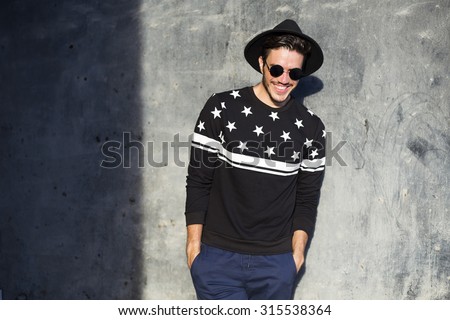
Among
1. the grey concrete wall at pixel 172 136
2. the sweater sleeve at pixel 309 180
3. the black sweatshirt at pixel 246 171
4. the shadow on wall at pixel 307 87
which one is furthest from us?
the shadow on wall at pixel 307 87

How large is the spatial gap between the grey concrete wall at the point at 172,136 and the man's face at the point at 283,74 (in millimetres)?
661

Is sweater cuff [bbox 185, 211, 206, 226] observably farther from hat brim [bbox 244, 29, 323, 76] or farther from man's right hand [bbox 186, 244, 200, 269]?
hat brim [bbox 244, 29, 323, 76]

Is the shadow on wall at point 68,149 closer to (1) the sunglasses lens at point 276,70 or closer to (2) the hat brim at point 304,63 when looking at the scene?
(2) the hat brim at point 304,63

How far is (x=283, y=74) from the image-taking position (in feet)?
11.7

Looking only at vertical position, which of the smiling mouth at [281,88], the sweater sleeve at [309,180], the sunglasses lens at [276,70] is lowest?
the sweater sleeve at [309,180]

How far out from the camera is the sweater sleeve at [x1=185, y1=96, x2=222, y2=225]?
371cm

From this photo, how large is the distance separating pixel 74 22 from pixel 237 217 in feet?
6.63

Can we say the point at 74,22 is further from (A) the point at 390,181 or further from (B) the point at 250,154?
(A) the point at 390,181

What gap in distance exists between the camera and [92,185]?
474cm

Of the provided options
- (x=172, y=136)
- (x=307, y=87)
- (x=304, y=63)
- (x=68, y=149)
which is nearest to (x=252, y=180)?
(x=304, y=63)

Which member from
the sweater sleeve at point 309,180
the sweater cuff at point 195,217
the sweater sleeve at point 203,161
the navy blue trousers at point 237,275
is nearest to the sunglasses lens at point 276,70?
the sweater sleeve at point 203,161

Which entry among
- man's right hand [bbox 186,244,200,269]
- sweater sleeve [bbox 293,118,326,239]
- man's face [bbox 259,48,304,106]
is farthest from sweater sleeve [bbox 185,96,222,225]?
sweater sleeve [bbox 293,118,326,239]

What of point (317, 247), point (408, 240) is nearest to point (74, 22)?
point (317, 247)

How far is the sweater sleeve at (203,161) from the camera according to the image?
3707 millimetres
